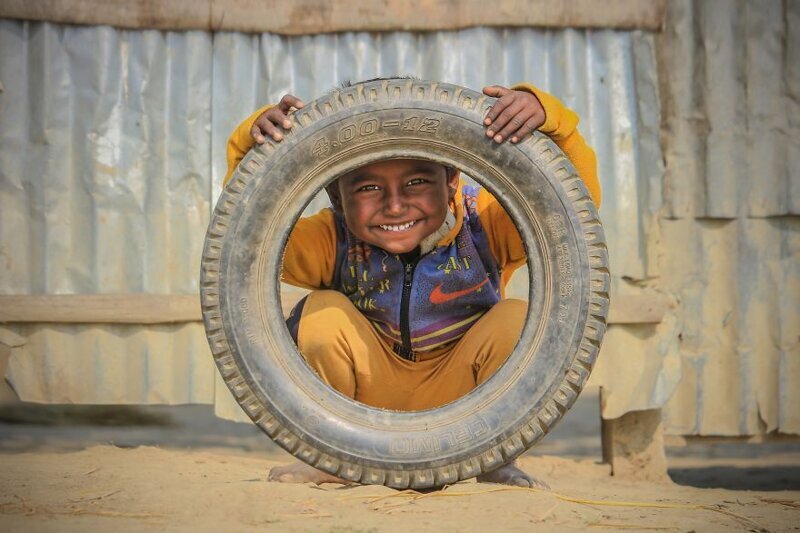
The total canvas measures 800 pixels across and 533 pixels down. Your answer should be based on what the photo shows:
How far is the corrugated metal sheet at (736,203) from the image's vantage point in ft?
15.5

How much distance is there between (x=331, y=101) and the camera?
9.55ft

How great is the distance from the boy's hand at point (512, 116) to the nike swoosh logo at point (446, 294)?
644mm

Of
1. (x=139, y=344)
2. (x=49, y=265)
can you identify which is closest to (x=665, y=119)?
(x=139, y=344)

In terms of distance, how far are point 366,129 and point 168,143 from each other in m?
2.13

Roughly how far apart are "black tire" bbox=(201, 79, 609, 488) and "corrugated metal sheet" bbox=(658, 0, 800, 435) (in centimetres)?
211

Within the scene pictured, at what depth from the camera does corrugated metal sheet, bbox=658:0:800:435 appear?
4.72 m

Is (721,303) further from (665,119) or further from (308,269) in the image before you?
(308,269)

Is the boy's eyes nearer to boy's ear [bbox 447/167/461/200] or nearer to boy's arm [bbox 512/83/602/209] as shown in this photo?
boy's ear [bbox 447/167/461/200]

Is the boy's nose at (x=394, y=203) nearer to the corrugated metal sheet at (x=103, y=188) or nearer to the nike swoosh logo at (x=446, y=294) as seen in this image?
the nike swoosh logo at (x=446, y=294)

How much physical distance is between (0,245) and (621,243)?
3188 mm

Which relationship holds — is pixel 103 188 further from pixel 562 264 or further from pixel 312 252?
pixel 562 264

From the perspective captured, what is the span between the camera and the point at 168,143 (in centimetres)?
470

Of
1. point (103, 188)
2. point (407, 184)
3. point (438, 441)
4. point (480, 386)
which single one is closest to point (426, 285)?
point (407, 184)

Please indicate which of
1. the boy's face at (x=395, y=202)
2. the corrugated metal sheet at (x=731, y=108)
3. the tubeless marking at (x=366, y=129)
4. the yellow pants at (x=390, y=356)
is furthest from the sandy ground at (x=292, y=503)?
the corrugated metal sheet at (x=731, y=108)
